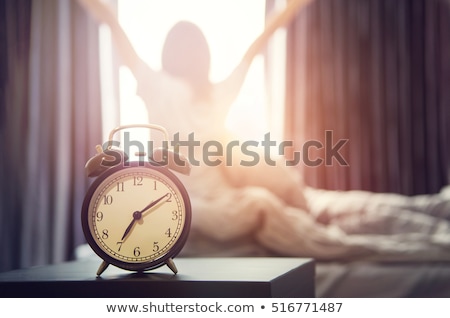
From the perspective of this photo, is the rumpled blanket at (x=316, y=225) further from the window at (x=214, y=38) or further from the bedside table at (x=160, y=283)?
the bedside table at (x=160, y=283)

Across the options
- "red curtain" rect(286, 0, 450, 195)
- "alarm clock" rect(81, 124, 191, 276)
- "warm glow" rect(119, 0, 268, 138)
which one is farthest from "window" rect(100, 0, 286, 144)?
"alarm clock" rect(81, 124, 191, 276)

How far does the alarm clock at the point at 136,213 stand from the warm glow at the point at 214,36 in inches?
46.1

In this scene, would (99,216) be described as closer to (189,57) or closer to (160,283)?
(160,283)

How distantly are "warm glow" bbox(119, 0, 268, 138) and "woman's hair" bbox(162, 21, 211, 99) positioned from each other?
0.02 metres

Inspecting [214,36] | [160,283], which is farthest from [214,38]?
[160,283]

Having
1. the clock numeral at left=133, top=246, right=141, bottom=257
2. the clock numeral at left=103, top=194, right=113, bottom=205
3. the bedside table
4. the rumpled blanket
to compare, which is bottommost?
the rumpled blanket

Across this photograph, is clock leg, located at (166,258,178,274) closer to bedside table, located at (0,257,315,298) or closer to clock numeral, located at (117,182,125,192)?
bedside table, located at (0,257,315,298)

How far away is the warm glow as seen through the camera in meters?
2.01

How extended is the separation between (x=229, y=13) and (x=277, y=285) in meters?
1.44

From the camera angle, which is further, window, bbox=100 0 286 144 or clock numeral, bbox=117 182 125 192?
window, bbox=100 0 286 144
